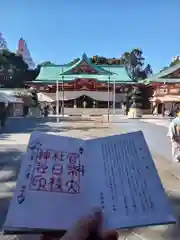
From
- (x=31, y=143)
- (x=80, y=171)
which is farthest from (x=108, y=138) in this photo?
(x=31, y=143)

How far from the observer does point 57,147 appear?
1409 millimetres

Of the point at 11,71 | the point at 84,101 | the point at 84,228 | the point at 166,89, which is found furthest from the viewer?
the point at 11,71

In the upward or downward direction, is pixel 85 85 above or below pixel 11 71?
below

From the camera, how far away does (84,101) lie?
142 ft

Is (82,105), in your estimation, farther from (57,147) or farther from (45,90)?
(57,147)

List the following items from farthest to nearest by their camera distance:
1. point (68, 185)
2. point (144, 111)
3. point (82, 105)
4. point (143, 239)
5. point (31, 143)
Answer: point (82, 105), point (144, 111), point (143, 239), point (31, 143), point (68, 185)

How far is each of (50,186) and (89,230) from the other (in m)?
0.35

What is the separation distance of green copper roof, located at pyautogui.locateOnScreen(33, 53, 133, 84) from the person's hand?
41.3m

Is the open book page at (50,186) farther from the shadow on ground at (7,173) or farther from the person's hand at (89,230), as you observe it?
the shadow on ground at (7,173)

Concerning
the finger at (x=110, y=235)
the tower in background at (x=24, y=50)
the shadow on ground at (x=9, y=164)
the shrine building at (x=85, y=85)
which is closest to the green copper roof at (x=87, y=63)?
the shrine building at (x=85, y=85)

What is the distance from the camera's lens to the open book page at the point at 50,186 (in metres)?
1.16

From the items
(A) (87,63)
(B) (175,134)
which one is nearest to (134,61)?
(A) (87,63)

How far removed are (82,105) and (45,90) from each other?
5.24 metres

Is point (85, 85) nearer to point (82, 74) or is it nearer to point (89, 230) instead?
point (82, 74)
